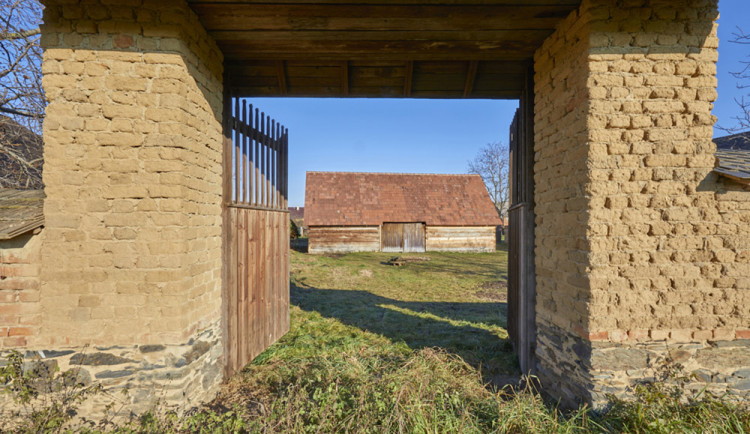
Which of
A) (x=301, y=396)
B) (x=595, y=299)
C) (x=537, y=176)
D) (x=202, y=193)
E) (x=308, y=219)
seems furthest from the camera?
(x=308, y=219)

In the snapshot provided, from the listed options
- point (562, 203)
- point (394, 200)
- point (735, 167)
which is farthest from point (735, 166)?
point (394, 200)

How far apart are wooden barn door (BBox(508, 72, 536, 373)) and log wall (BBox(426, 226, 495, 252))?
15325 mm

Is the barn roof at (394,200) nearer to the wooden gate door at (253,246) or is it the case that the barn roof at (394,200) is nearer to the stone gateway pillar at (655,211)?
the wooden gate door at (253,246)

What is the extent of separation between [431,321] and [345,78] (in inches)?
191

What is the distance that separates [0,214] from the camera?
9.61 ft

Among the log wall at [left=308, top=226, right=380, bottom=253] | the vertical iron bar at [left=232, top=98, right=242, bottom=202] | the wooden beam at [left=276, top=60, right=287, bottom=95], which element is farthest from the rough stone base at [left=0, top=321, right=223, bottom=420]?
the log wall at [left=308, top=226, right=380, bottom=253]

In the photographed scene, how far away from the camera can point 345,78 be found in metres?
4.28

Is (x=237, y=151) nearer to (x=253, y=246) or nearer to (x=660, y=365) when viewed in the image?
(x=253, y=246)

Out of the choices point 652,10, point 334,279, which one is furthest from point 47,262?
point 334,279

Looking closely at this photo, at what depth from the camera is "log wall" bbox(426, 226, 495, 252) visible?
20.0 meters

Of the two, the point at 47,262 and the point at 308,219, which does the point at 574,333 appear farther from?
the point at 308,219

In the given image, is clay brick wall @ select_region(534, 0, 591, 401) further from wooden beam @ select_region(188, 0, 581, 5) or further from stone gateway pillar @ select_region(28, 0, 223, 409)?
stone gateway pillar @ select_region(28, 0, 223, 409)

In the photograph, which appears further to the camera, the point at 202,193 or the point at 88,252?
the point at 202,193

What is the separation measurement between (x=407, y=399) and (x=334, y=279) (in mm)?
8597
